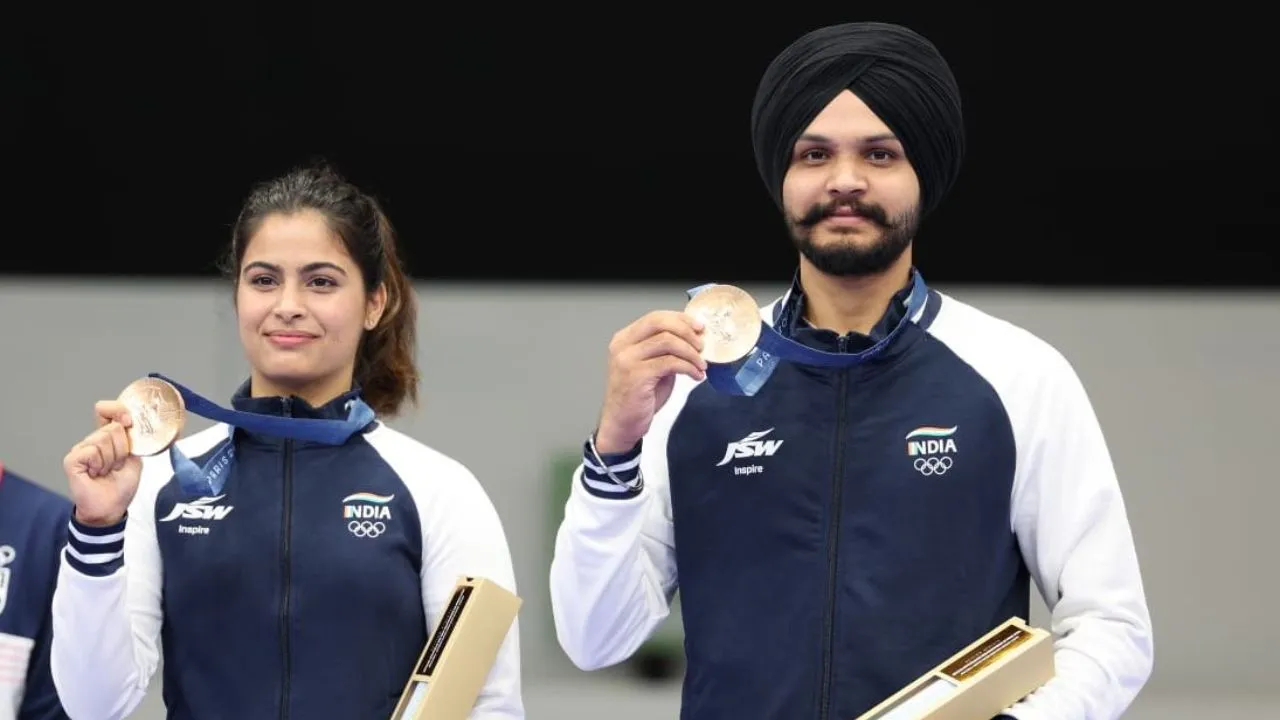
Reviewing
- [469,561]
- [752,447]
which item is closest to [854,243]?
[752,447]

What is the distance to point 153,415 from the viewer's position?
105 inches

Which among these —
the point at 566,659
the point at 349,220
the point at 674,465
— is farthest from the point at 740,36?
the point at 674,465

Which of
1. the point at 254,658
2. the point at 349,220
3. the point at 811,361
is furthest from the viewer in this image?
the point at 349,220

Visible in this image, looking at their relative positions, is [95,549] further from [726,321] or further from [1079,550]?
[1079,550]

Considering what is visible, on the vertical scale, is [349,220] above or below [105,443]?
above

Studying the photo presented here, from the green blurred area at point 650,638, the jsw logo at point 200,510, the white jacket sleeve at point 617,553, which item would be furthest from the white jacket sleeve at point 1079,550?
the green blurred area at point 650,638

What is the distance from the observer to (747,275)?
4.99 metres

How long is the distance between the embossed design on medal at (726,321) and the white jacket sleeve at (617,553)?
6.6 inches

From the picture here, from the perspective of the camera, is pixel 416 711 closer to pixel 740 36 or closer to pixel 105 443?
pixel 105 443

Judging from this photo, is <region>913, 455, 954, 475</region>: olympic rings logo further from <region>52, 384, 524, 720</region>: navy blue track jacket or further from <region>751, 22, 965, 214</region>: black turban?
<region>52, 384, 524, 720</region>: navy blue track jacket

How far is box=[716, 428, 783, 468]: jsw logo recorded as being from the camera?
2596 mm

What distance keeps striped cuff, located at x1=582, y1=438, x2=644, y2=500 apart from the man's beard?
13.9 inches

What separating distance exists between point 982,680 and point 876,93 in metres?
0.78

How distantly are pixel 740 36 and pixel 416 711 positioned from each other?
2.69m
